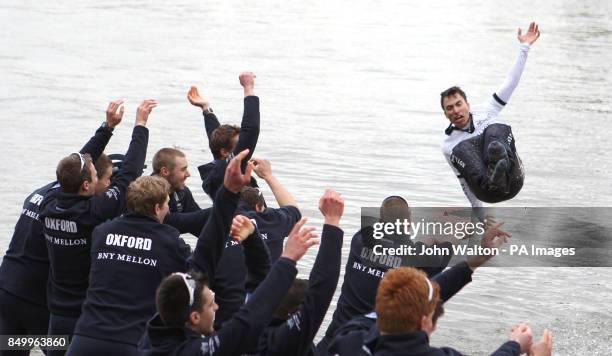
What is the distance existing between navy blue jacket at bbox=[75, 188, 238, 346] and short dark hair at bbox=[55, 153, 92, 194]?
66cm

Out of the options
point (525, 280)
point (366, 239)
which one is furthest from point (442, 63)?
point (366, 239)

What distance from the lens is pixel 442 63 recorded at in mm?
30594

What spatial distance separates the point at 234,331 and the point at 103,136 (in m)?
3.53

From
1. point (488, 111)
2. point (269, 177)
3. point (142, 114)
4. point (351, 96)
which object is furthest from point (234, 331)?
point (351, 96)

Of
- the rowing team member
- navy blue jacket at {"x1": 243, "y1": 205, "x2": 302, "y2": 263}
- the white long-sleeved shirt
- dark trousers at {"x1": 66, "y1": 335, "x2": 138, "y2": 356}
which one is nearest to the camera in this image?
dark trousers at {"x1": 66, "y1": 335, "x2": 138, "y2": 356}

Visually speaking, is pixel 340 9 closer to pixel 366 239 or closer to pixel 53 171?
pixel 53 171

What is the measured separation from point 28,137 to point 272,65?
9.68m

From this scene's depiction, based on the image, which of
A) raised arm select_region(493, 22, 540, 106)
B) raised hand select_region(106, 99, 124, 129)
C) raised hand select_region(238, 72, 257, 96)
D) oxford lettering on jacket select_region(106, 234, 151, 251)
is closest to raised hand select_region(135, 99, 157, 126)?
raised hand select_region(106, 99, 124, 129)

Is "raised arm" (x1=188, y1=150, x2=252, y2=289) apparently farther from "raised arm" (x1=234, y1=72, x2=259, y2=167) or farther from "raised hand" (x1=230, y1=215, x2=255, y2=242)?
"raised arm" (x1=234, y1=72, x2=259, y2=167)

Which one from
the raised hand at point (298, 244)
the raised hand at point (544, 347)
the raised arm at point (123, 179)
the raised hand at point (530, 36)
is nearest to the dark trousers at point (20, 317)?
the raised arm at point (123, 179)

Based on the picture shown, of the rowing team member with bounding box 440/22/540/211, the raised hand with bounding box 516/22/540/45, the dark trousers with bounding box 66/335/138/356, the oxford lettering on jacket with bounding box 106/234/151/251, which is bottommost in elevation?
the dark trousers with bounding box 66/335/138/356

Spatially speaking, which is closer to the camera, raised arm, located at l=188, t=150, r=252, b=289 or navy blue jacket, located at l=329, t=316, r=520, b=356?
navy blue jacket, located at l=329, t=316, r=520, b=356

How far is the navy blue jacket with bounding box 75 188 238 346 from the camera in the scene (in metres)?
7.71

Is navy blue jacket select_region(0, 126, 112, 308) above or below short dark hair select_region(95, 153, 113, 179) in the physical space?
below
